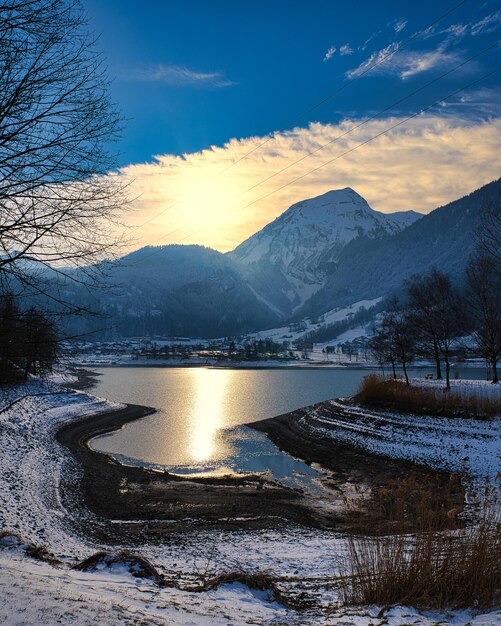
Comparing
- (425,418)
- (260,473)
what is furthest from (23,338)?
(425,418)

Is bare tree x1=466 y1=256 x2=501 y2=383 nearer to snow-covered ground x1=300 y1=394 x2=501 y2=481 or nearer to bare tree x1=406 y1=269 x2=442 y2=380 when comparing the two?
snow-covered ground x1=300 y1=394 x2=501 y2=481

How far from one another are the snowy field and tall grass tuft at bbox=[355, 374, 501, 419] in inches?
58.4

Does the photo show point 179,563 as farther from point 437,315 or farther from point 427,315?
point 427,315

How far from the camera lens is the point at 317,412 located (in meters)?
36.2

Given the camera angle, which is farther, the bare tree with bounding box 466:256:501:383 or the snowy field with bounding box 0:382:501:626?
the bare tree with bounding box 466:256:501:383

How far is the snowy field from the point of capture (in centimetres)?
452

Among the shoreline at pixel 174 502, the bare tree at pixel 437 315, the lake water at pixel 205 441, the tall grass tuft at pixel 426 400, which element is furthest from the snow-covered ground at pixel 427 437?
the shoreline at pixel 174 502

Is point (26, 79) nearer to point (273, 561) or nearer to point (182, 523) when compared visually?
point (273, 561)

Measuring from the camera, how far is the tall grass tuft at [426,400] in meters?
24.7

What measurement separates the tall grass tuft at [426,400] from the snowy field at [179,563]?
148 centimetres

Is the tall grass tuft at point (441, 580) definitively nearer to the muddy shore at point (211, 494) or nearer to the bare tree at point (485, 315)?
the muddy shore at point (211, 494)

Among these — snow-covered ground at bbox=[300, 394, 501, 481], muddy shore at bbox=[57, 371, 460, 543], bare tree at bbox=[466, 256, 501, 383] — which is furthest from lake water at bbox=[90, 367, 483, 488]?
bare tree at bbox=[466, 256, 501, 383]

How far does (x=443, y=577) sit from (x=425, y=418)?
2285 cm

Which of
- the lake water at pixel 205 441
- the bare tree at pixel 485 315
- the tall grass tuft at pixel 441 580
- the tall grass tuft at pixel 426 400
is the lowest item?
the lake water at pixel 205 441
